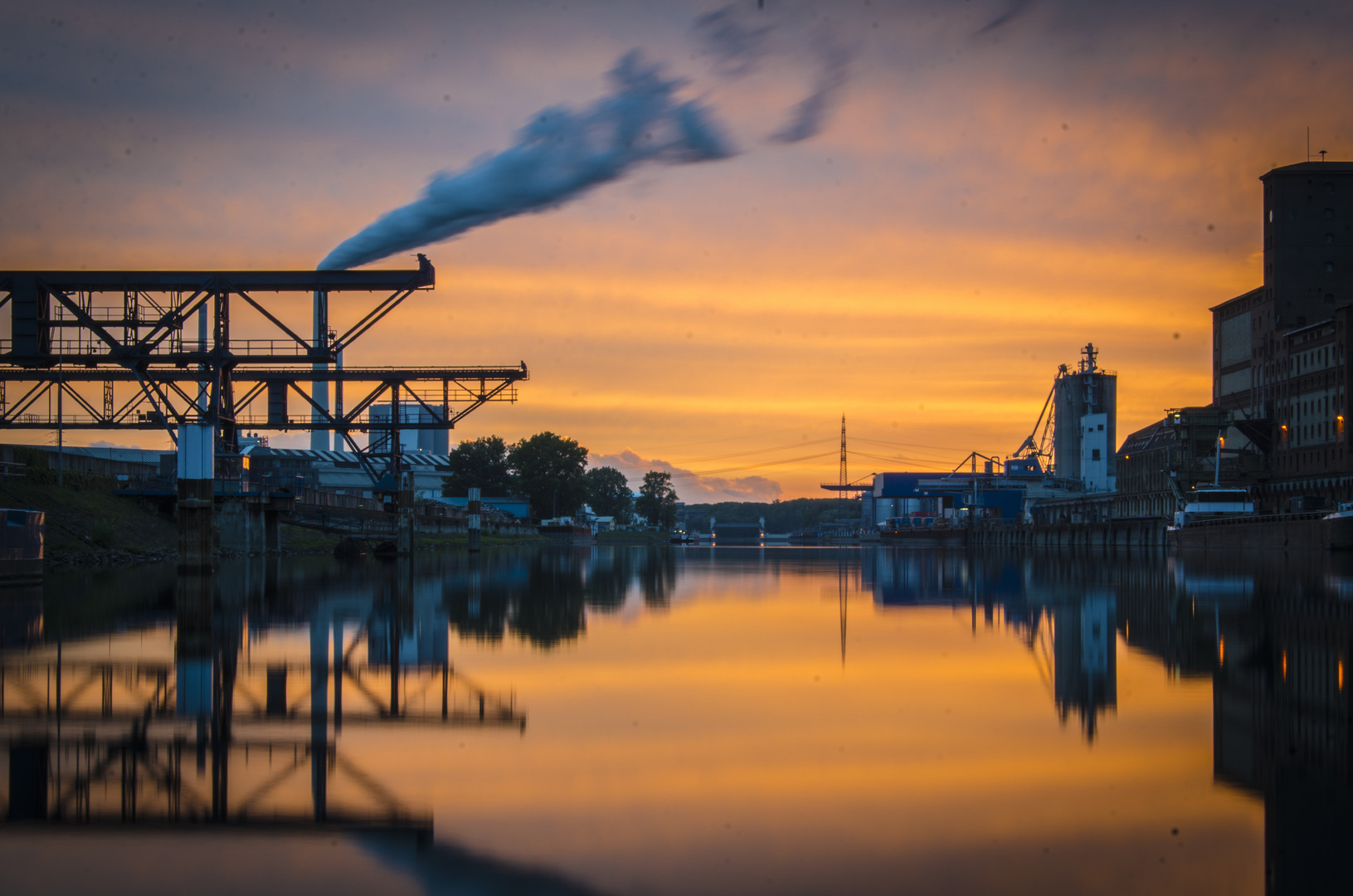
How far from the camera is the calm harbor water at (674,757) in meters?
5.69

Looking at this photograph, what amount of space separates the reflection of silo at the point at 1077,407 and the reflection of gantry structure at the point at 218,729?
139553mm

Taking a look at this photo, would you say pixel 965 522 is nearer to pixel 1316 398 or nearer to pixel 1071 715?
pixel 1316 398

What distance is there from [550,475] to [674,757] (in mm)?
147373

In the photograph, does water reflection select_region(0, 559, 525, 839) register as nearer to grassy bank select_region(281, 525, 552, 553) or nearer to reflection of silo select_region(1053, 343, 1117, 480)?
grassy bank select_region(281, 525, 552, 553)

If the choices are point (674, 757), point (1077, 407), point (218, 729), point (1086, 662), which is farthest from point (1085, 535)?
point (218, 729)

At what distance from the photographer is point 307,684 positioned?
1152cm

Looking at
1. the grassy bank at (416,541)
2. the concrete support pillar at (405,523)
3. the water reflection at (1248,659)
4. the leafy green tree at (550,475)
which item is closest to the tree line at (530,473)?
the leafy green tree at (550,475)

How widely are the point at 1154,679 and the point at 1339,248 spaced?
8527 cm

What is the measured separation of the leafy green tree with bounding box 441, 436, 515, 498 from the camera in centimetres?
15975

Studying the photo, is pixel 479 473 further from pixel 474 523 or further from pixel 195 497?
pixel 195 497

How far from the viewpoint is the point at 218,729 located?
30.0 feet

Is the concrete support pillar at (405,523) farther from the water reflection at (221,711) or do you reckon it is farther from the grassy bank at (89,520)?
the water reflection at (221,711)

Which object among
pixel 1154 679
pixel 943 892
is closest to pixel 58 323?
pixel 1154 679

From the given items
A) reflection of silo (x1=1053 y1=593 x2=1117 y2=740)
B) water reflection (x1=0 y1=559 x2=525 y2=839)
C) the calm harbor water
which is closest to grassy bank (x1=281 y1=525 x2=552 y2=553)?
water reflection (x1=0 y1=559 x2=525 y2=839)
